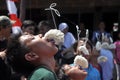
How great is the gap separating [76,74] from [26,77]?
517mm

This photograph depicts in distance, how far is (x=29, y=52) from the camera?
87.3 inches

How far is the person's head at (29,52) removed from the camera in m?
2.21

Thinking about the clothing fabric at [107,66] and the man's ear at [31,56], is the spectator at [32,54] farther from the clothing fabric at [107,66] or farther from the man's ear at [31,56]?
the clothing fabric at [107,66]

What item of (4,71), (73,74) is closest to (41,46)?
(73,74)

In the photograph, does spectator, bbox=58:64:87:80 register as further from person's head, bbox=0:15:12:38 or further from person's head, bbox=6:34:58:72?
person's head, bbox=0:15:12:38

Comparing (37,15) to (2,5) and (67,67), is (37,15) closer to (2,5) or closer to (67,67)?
(2,5)

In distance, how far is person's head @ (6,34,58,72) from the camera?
2209mm

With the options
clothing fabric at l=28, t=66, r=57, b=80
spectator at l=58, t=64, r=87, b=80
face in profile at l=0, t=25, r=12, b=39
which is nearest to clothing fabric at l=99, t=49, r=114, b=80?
face in profile at l=0, t=25, r=12, b=39

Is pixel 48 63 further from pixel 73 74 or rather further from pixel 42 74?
pixel 73 74

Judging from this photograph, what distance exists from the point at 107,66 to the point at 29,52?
4346 mm

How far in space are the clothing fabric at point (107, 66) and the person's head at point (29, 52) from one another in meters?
4.05

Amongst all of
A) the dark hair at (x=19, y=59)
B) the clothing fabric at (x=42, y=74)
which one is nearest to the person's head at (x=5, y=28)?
the dark hair at (x=19, y=59)

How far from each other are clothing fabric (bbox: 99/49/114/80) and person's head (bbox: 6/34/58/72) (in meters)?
4.05

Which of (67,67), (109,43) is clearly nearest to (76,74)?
(67,67)
